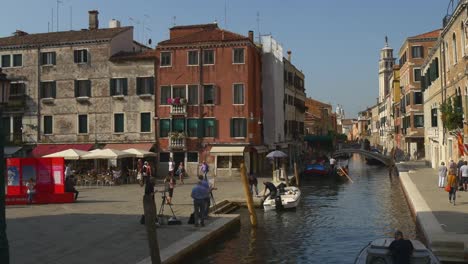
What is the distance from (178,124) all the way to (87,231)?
79.5ft

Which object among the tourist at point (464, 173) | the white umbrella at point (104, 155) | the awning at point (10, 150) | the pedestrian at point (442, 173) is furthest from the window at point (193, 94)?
the tourist at point (464, 173)

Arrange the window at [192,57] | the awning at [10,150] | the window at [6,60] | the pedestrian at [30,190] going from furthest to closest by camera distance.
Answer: the window at [6,60] < the window at [192,57] < the awning at [10,150] < the pedestrian at [30,190]

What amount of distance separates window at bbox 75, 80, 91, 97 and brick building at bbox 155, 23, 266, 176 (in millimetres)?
5738

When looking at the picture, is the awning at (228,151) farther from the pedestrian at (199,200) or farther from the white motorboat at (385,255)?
the white motorboat at (385,255)

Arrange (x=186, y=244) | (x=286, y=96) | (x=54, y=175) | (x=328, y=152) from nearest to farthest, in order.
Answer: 1. (x=186, y=244)
2. (x=54, y=175)
3. (x=286, y=96)
4. (x=328, y=152)

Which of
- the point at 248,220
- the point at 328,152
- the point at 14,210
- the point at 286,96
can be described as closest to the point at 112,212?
the point at 14,210

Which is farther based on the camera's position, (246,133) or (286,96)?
(286,96)

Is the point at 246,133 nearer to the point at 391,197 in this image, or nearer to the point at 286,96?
the point at 391,197

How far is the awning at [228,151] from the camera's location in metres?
38.6

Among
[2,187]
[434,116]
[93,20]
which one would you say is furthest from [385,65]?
[2,187]

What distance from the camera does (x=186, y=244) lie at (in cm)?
1477

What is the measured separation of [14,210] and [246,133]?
2068cm

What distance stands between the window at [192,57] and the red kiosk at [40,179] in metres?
18.2

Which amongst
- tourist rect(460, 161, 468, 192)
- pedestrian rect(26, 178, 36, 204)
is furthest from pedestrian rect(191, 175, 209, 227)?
tourist rect(460, 161, 468, 192)
